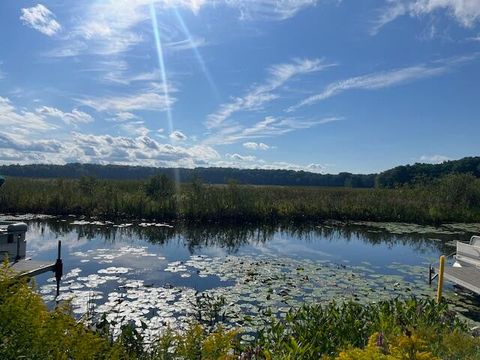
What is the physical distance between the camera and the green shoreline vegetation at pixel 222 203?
20344mm

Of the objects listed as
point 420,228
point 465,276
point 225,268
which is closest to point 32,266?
point 225,268

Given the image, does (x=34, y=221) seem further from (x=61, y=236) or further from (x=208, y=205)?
(x=208, y=205)

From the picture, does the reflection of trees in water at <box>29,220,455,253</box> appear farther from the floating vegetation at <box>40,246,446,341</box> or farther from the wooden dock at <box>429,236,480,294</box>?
the wooden dock at <box>429,236,480,294</box>

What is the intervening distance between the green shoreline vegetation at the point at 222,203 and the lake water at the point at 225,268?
2.16 meters

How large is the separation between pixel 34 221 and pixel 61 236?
3976mm

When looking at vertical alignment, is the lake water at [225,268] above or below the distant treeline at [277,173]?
below

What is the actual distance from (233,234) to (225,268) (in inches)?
241

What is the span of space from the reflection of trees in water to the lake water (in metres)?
0.04

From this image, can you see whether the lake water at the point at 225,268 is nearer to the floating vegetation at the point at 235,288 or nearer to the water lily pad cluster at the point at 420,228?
the floating vegetation at the point at 235,288

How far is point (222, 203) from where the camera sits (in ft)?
68.6

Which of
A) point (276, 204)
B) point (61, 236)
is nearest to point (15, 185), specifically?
point (61, 236)

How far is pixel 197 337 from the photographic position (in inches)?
132

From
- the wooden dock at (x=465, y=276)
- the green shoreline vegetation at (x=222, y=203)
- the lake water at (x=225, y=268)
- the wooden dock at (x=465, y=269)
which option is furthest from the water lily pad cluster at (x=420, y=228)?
the wooden dock at (x=465, y=276)

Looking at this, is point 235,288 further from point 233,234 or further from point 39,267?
point 233,234
